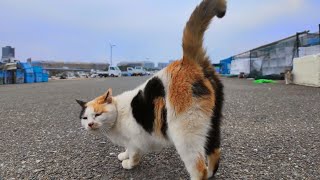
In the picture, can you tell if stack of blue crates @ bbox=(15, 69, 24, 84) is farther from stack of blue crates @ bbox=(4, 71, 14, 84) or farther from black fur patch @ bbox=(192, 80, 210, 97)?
black fur patch @ bbox=(192, 80, 210, 97)

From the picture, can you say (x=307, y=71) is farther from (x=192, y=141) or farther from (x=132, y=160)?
(x=192, y=141)

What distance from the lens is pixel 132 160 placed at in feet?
11.1

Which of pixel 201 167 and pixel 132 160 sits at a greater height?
pixel 201 167

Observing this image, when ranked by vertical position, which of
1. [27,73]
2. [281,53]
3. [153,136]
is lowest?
[153,136]

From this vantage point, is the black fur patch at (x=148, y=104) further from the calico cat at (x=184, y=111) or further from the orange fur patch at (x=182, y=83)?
the orange fur patch at (x=182, y=83)

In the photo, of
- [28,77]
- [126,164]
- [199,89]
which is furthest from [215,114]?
[28,77]

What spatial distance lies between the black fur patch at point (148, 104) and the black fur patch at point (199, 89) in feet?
0.96

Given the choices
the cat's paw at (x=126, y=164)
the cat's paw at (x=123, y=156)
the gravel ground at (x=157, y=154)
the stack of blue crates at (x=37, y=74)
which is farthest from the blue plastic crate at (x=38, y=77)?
the cat's paw at (x=126, y=164)

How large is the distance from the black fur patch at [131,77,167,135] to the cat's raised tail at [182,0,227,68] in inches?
14.2

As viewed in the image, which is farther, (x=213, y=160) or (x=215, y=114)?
(x=213, y=160)

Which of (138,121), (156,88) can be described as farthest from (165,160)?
(156,88)

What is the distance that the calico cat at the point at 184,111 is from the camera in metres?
2.63

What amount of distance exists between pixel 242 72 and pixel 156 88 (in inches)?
1302

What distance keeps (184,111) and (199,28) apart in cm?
78
